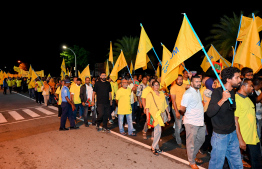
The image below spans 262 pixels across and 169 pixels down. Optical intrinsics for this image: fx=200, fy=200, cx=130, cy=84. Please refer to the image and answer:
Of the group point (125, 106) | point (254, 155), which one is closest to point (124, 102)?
point (125, 106)

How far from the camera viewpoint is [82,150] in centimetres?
528

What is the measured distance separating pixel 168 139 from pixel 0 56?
80.3m

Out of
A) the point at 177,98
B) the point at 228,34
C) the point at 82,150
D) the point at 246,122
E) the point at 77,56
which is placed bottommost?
the point at 82,150

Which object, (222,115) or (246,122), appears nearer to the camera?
(222,115)

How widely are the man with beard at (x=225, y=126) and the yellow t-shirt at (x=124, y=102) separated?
3600 millimetres

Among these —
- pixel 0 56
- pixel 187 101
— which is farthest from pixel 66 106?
pixel 0 56

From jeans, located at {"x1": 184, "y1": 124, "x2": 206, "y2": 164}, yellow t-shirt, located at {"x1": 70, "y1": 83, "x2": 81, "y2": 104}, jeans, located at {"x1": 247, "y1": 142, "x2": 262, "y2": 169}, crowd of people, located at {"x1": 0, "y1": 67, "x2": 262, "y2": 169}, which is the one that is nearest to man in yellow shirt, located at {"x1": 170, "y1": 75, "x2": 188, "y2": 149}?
crowd of people, located at {"x1": 0, "y1": 67, "x2": 262, "y2": 169}

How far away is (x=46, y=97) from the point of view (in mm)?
13406

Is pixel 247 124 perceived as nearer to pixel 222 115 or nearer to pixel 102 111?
pixel 222 115

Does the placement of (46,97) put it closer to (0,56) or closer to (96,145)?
(96,145)

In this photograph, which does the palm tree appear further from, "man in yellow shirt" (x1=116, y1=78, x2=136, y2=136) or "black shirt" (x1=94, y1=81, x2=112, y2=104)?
"black shirt" (x1=94, y1=81, x2=112, y2=104)

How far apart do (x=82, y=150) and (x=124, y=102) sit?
6.82 ft

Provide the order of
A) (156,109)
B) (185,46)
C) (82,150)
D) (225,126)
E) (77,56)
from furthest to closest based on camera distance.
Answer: (77,56), (82,150), (156,109), (185,46), (225,126)

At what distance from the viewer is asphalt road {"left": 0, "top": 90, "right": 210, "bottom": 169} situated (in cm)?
450
